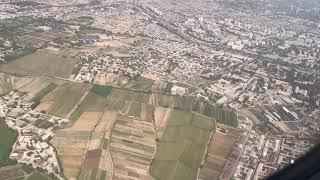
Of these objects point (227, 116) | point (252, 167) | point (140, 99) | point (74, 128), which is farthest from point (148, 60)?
point (252, 167)

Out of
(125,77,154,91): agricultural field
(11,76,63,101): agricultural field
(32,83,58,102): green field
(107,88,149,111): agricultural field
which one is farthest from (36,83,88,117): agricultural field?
(125,77,154,91): agricultural field

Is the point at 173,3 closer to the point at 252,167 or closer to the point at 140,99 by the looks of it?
the point at 140,99

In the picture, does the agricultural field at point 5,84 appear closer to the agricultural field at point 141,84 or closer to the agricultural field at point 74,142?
the agricultural field at point 74,142

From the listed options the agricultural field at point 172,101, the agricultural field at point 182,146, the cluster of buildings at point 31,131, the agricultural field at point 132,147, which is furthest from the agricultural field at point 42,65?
the agricultural field at point 182,146

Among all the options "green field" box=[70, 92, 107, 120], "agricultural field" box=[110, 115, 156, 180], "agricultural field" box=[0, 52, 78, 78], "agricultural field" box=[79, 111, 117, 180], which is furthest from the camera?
"agricultural field" box=[0, 52, 78, 78]

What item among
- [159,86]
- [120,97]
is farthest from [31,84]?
[159,86]

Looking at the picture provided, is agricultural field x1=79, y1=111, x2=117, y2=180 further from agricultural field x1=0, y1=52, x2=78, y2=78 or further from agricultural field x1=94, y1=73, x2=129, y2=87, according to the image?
agricultural field x1=0, y1=52, x2=78, y2=78
